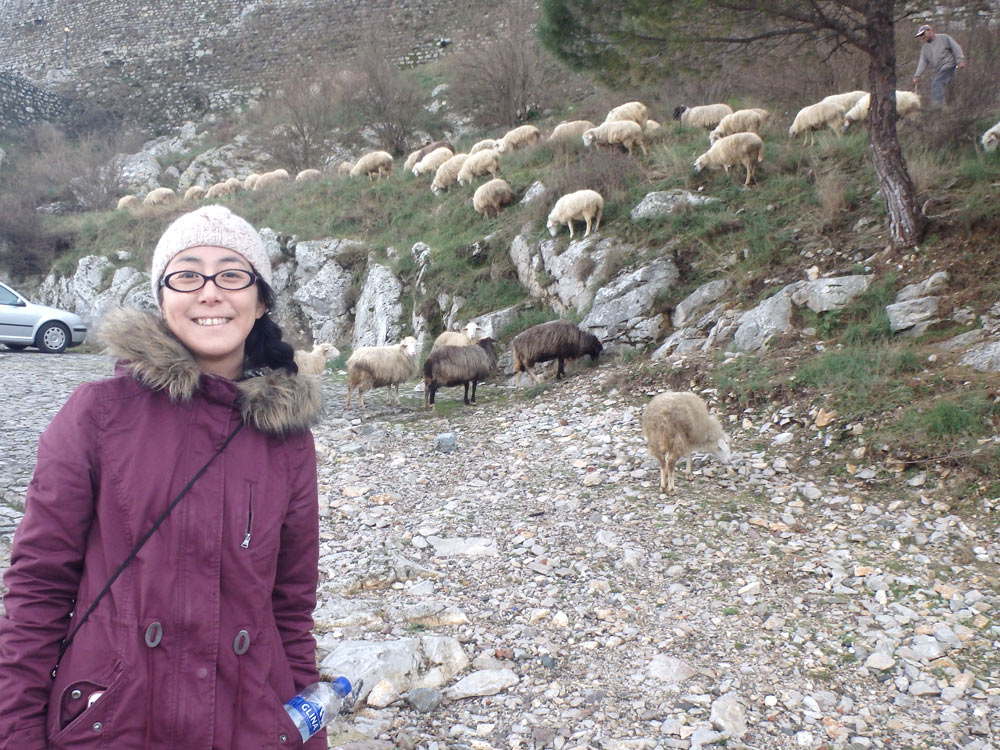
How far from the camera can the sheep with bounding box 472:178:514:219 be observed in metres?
14.6

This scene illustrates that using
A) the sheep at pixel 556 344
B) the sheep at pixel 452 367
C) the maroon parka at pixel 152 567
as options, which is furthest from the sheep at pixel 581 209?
the maroon parka at pixel 152 567

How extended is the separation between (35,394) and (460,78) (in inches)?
758

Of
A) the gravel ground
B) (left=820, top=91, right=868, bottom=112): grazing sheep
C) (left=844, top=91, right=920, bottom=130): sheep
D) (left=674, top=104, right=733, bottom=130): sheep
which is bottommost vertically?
the gravel ground

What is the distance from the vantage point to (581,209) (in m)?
12.0

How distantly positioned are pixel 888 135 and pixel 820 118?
5082 millimetres

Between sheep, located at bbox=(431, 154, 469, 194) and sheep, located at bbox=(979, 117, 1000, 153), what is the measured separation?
11211mm

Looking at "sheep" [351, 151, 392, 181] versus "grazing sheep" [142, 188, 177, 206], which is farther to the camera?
"grazing sheep" [142, 188, 177, 206]

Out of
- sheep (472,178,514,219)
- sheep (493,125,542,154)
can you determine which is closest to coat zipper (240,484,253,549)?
sheep (472,178,514,219)

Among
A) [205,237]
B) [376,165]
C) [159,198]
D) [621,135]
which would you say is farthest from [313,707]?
[159,198]

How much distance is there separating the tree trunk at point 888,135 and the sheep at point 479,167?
9549 millimetres

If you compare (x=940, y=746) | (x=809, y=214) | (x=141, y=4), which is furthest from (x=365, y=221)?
(x=141, y=4)

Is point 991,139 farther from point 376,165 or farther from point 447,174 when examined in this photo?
point 376,165

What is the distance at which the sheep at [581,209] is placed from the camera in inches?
469

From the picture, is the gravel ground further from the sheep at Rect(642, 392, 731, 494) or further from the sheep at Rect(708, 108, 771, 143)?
the sheep at Rect(708, 108, 771, 143)
